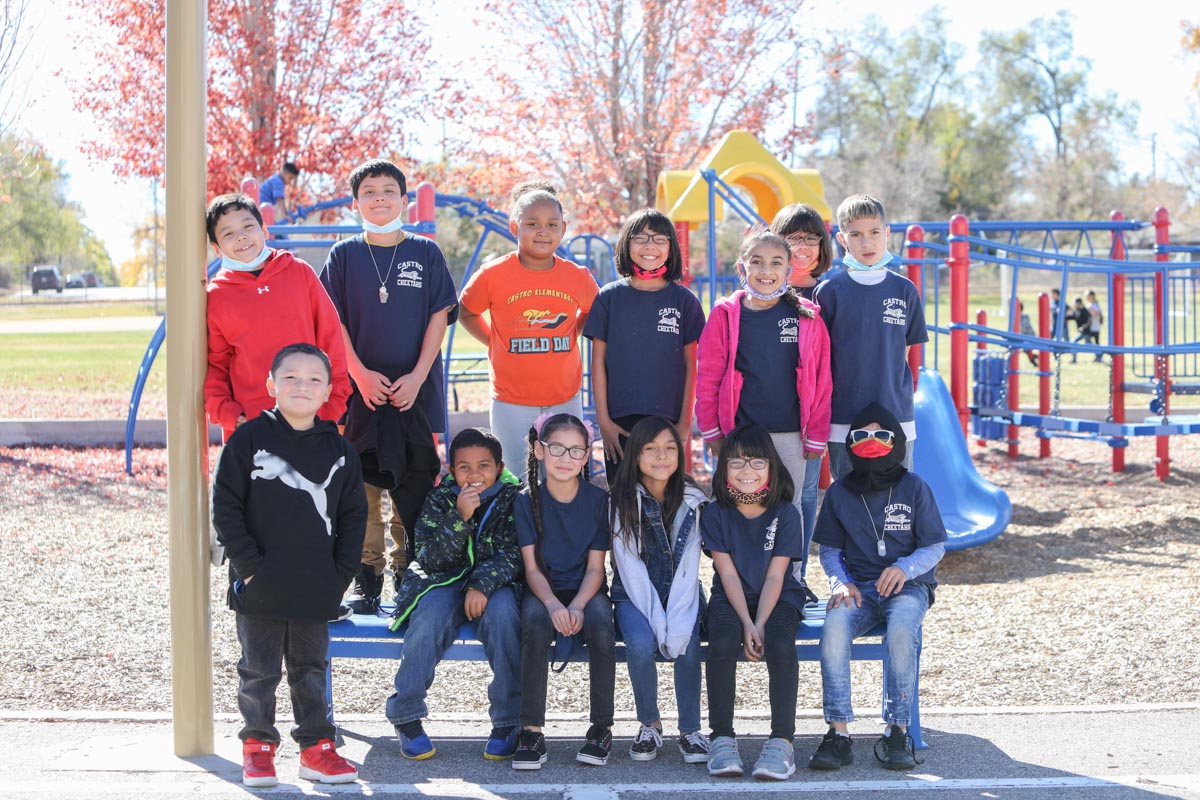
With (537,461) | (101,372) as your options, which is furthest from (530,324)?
(101,372)

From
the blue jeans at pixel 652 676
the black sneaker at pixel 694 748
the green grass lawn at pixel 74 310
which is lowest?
the black sneaker at pixel 694 748

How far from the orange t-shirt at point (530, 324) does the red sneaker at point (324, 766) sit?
5.36ft

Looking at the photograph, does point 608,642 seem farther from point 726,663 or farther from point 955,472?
point 955,472

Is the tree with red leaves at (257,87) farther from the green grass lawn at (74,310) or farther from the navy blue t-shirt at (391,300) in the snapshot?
the green grass lawn at (74,310)

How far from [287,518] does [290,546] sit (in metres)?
0.09

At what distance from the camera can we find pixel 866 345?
4836 mm

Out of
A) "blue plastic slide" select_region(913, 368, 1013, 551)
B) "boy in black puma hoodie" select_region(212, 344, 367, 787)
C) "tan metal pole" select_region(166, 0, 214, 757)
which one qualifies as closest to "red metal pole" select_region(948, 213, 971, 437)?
"blue plastic slide" select_region(913, 368, 1013, 551)

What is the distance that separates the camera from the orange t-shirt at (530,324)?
16.1 ft

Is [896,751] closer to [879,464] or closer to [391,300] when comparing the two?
[879,464]

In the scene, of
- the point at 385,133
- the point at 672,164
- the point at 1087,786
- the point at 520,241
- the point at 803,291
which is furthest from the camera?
the point at 672,164

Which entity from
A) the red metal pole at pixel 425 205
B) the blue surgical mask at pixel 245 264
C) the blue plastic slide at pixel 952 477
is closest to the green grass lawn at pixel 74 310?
the red metal pole at pixel 425 205

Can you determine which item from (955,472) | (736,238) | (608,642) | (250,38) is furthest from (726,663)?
(736,238)

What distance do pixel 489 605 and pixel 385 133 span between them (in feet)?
37.6

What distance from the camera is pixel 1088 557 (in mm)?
7652
